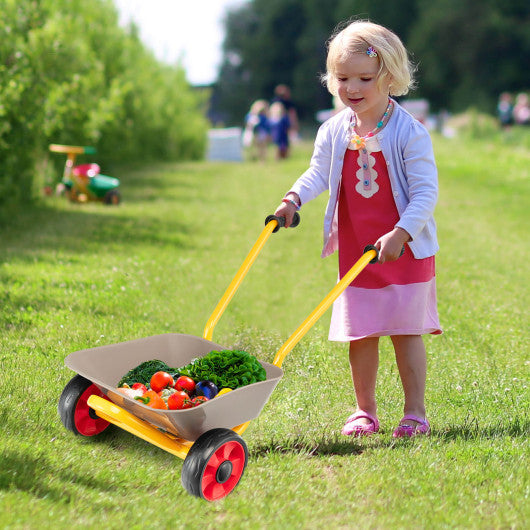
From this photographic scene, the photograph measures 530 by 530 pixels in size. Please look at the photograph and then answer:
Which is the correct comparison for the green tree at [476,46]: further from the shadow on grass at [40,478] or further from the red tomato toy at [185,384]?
the shadow on grass at [40,478]

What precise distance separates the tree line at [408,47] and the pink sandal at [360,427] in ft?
123

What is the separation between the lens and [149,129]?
73.7 ft

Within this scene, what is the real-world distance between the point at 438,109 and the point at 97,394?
166ft

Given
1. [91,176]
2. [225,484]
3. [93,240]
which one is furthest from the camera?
[91,176]

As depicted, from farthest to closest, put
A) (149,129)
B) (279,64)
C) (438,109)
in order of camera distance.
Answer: (279,64), (438,109), (149,129)

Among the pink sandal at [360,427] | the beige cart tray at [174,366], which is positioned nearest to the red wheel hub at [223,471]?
the beige cart tray at [174,366]

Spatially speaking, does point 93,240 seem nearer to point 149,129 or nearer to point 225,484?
point 225,484

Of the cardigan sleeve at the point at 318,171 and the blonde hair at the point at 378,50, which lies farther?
the cardigan sleeve at the point at 318,171

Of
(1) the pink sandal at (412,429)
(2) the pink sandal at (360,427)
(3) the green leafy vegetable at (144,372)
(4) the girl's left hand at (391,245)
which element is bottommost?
(2) the pink sandal at (360,427)

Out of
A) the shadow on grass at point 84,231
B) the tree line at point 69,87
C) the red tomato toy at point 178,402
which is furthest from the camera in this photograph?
the tree line at point 69,87

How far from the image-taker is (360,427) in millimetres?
4086

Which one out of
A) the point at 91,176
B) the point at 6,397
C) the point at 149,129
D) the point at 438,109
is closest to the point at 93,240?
the point at 91,176

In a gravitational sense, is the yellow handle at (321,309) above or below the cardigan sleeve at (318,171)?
below

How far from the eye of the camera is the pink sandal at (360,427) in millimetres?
4059
